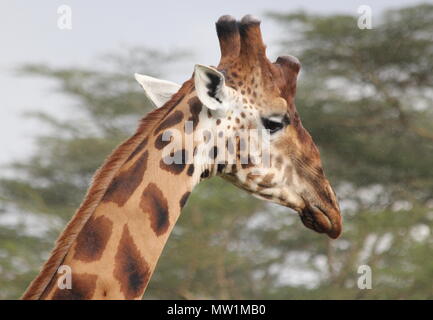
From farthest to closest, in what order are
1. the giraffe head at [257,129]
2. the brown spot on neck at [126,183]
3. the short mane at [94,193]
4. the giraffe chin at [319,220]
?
the giraffe chin at [319,220], the giraffe head at [257,129], the brown spot on neck at [126,183], the short mane at [94,193]

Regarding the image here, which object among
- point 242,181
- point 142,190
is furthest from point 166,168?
point 242,181

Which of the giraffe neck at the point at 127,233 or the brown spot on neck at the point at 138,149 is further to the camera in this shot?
the brown spot on neck at the point at 138,149

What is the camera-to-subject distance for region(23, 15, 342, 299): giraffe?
299cm

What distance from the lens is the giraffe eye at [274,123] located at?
11.2 ft

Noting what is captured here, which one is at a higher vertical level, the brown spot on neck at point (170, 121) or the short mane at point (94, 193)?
the brown spot on neck at point (170, 121)

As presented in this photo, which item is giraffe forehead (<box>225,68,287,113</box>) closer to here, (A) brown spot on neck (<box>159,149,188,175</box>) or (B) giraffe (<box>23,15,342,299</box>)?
(B) giraffe (<box>23,15,342,299</box>)

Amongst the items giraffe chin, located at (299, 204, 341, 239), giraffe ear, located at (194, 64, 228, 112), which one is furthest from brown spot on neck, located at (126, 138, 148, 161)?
giraffe chin, located at (299, 204, 341, 239)

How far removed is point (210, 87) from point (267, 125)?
1.04ft

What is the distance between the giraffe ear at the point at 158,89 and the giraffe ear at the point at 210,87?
14.9 inches

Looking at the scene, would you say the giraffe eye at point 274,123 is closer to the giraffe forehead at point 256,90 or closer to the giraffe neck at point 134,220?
the giraffe forehead at point 256,90

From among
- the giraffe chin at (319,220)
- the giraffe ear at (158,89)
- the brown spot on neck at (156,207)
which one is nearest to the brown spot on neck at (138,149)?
the brown spot on neck at (156,207)

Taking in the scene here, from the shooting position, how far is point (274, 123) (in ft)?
11.2
